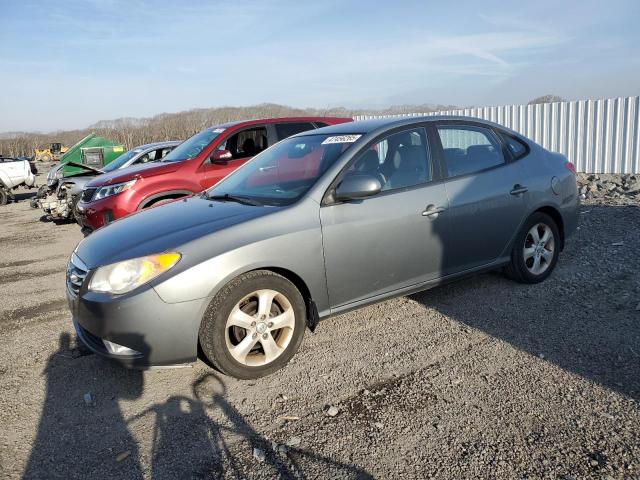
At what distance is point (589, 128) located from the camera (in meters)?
13.0

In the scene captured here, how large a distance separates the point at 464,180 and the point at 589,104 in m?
10.6

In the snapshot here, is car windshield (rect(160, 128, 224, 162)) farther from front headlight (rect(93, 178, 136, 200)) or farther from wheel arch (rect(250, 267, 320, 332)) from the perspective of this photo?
wheel arch (rect(250, 267, 320, 332))

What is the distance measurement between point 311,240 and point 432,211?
3.71ft

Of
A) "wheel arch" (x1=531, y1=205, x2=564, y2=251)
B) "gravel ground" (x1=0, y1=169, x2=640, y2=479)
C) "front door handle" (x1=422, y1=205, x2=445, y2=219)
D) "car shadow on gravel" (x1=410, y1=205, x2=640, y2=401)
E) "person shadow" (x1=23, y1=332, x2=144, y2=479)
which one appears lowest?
"car shadow on gravel" (x1=410, y1=205, x2=640, y2=401)

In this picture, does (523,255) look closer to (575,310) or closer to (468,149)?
(575,310)

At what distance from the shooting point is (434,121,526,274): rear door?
4312 mm

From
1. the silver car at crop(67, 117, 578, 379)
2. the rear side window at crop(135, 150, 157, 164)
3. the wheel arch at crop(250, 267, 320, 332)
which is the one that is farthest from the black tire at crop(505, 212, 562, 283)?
the rear side window at crop(135, 150, 157, 164)

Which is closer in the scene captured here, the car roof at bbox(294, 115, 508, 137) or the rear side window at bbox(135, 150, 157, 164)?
the car roof at bbox(294, 115, 508, 137)

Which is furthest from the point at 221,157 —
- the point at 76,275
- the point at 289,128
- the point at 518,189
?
the point at 518,189

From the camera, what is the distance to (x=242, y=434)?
2.86 metres

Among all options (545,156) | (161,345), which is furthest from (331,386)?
(545,156)

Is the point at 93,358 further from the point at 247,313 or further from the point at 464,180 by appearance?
the point at 464,180

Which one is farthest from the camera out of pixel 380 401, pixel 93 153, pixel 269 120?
pixel 93 153

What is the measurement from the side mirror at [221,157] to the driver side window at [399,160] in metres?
3.53
